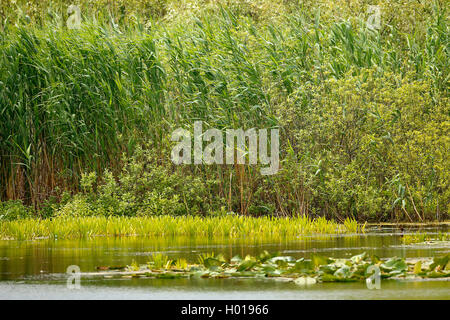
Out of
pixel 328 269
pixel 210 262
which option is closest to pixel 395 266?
pixel 328 269

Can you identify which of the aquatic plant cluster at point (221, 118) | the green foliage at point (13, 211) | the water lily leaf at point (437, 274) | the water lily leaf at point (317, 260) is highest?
the aquatic plant cluster at point (221, 118)

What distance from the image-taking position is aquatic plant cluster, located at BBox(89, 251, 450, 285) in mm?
8078

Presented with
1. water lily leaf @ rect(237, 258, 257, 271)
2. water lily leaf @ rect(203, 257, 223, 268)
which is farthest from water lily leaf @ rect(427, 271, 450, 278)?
water lily leaf @ rect(203, 257, 223, 268)

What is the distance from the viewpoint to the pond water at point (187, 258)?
23.9 feet

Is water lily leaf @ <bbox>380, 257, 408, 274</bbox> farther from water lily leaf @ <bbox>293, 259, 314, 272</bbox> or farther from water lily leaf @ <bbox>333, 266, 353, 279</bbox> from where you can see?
water lily leaf @ <bbox>293, 259, 314, 272</bbox>

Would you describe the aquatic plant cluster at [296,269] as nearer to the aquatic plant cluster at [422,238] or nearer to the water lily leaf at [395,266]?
the water lily leaf at [395,266]

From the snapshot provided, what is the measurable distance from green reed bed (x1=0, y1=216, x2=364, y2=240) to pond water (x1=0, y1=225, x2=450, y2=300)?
0.58 metres

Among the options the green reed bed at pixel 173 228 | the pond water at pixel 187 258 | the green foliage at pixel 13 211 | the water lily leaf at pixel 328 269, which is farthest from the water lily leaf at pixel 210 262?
the green foliage at pixel 13 211

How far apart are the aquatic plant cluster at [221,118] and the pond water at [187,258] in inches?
58.6

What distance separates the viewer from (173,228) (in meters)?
13.9
